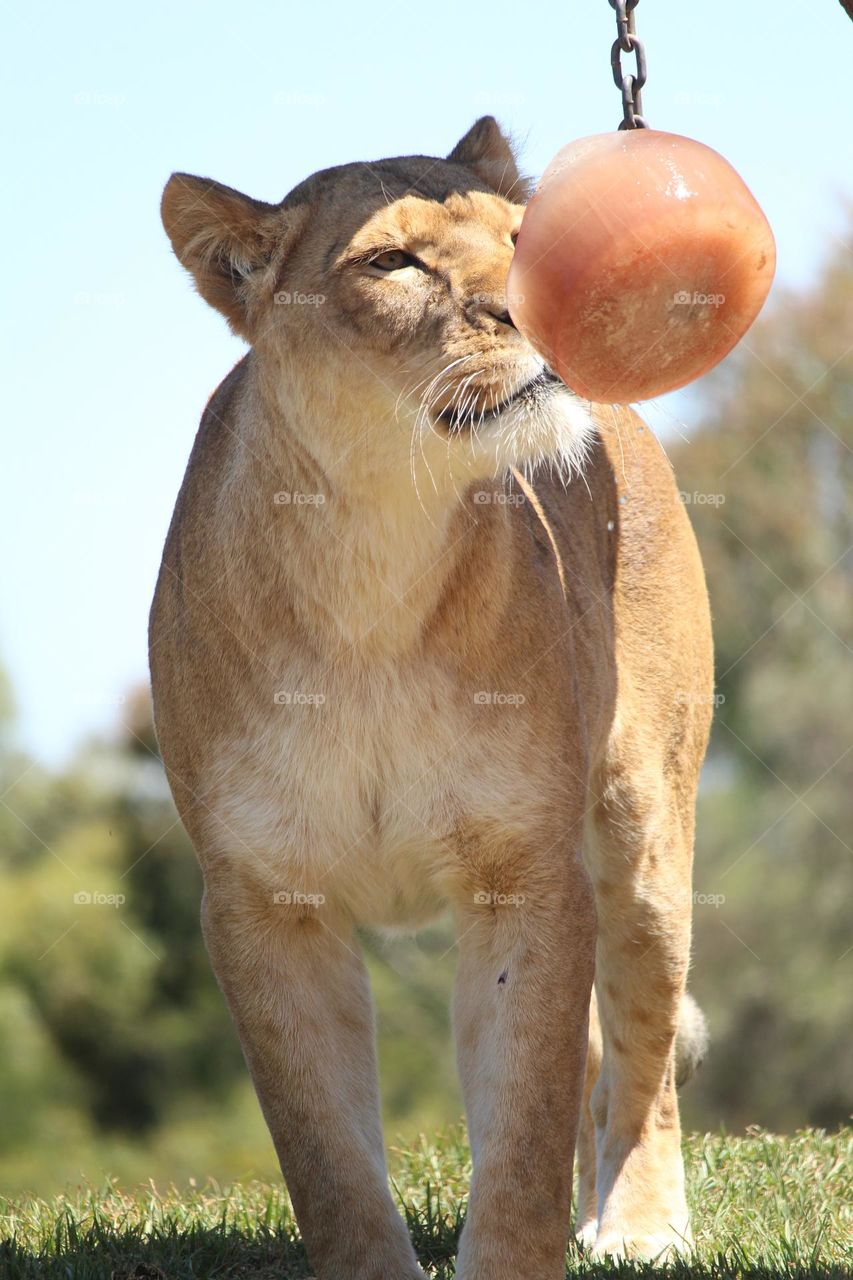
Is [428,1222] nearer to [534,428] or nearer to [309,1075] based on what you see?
[309,1075]

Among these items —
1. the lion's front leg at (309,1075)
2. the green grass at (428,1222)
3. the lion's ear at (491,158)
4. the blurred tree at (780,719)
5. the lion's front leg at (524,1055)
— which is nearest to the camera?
the lion's front leg at (524,1055)

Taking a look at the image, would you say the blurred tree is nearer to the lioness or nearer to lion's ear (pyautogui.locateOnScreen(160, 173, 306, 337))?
the lioness

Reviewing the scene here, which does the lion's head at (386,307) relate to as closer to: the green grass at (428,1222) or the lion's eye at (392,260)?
the lion's eye at (392,260)

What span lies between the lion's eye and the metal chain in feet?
2.26

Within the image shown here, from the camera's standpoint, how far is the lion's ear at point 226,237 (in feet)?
14.4

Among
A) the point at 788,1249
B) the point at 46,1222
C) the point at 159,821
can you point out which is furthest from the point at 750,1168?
the point at 159,821

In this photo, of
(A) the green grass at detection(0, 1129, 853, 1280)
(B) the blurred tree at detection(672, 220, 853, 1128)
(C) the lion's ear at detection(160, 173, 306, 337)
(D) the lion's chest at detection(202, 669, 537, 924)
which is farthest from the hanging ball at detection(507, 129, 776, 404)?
(B) the blurred tree at detection(672, 220, 853, 1128)

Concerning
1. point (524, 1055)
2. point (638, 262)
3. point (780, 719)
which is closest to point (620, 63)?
point (638, 262)

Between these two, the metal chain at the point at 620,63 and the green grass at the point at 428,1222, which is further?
the green grass at the point at 428,1222

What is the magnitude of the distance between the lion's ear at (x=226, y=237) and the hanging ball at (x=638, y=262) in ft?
3.36

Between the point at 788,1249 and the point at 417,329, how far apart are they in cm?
251

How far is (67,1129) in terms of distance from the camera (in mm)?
19484

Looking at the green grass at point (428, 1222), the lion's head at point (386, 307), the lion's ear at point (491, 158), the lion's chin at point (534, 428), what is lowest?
the green grass at point (428, 1222)

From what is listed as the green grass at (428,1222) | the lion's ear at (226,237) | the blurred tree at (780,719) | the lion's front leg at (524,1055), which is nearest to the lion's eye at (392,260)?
the lion's ear at (226,237)
